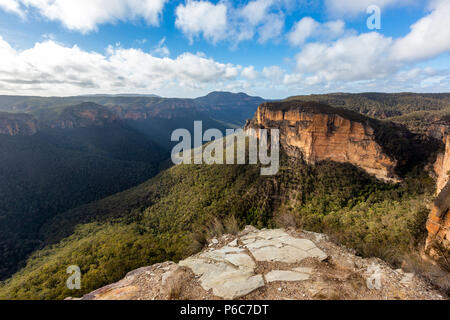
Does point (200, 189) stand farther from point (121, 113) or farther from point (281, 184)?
point (121, 113)

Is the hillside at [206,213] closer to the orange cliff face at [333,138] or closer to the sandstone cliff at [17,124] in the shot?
the orange cliff face at [333,138]

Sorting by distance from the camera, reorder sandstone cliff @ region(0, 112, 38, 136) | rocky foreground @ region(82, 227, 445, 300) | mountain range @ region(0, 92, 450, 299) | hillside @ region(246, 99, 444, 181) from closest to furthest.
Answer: rocky foreground @ region(82, 227, 445, 300)
mountain range @ region(0, 92, 450, 299)
hillside @ region(246, 99, 444, 181)
sandstone cliff @ region(0, 112, 38, 136)

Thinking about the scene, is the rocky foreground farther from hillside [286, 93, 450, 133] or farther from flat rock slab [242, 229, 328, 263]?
hillside [286, 93, 450, 133]

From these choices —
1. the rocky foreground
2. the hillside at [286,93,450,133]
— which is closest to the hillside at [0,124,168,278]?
the rocky foreground

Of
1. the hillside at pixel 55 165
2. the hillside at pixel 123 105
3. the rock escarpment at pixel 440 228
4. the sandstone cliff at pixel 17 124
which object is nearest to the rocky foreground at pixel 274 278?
the rock escarpment at pixel 440 228

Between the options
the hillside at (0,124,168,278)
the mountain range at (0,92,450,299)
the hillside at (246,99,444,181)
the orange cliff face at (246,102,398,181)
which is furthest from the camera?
the hillside at (0,124,168,278)

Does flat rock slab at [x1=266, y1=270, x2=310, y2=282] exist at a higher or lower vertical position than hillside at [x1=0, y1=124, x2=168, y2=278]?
higher

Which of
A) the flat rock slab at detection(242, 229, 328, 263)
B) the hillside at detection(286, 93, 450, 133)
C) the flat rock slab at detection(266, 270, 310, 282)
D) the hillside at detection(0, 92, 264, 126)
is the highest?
the hillside at detection(0, 92, 264, 126)
